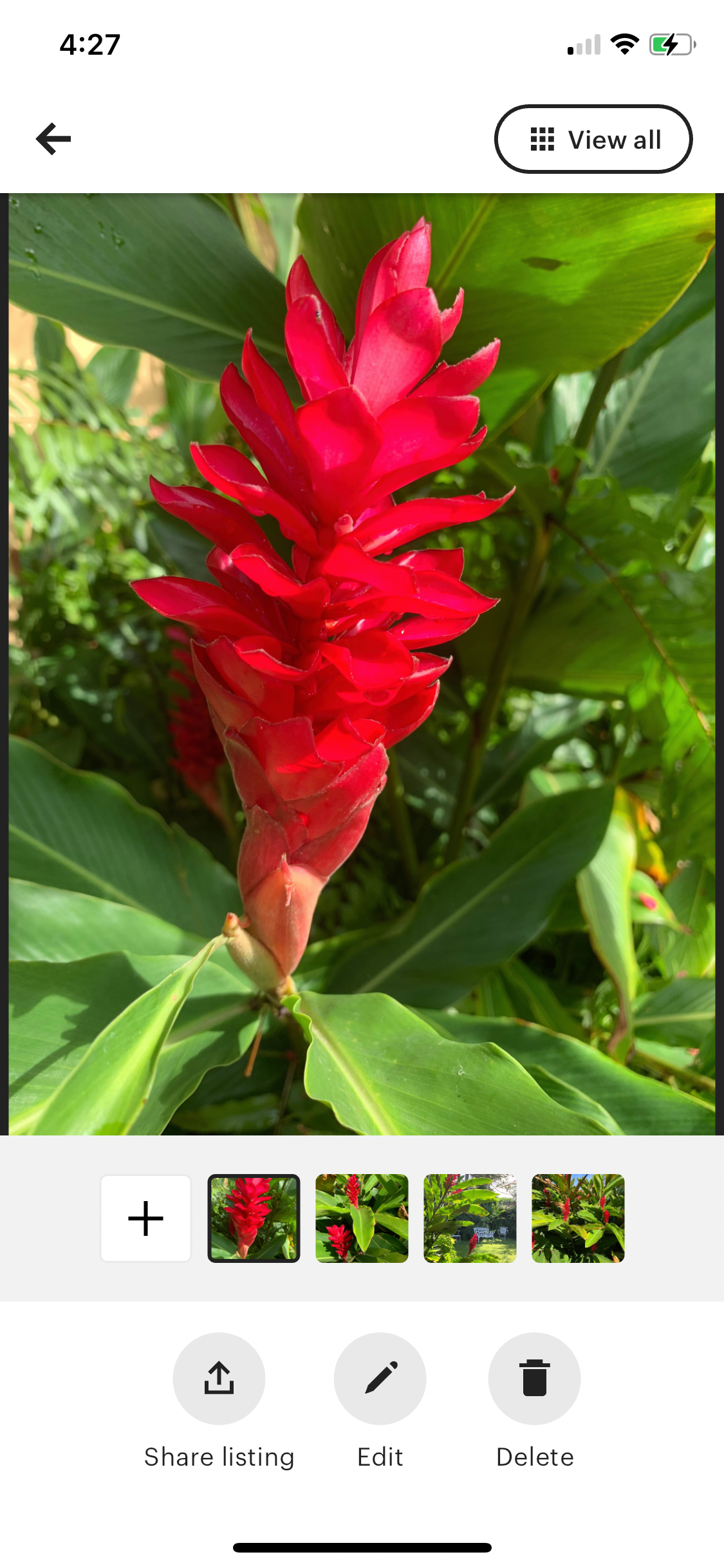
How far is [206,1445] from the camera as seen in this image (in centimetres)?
38

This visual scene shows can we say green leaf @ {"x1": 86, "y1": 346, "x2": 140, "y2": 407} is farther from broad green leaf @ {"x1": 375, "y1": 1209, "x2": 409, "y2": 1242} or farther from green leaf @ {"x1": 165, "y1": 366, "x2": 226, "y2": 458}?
broad green leaf @ {"x1": 375, "y1": 1209, "x2": 409, "y2": 1242}

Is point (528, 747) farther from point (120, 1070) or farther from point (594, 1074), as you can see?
point (120, 1070)

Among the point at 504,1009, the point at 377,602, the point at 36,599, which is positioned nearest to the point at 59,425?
the point at 36,599

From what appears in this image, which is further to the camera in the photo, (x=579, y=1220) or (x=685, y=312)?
(x=685, y=312)

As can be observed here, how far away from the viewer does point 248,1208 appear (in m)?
0.38

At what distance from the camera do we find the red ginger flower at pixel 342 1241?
0.39 metres

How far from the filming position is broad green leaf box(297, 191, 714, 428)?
1.45 ft

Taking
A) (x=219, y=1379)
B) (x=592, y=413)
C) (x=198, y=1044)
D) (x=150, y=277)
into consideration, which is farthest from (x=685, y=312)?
(x=219, y=1379)

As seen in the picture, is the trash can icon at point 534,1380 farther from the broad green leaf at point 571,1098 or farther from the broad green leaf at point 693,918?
the broad green leaf at point 693,918

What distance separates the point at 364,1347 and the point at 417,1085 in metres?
0.11

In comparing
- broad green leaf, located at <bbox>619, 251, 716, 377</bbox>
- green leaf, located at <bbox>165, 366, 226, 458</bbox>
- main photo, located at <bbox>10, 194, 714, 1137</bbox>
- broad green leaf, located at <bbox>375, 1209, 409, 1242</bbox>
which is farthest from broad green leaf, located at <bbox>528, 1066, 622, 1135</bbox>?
green leaf, located at <bbox>165, 366, 226, 458</bbox>
